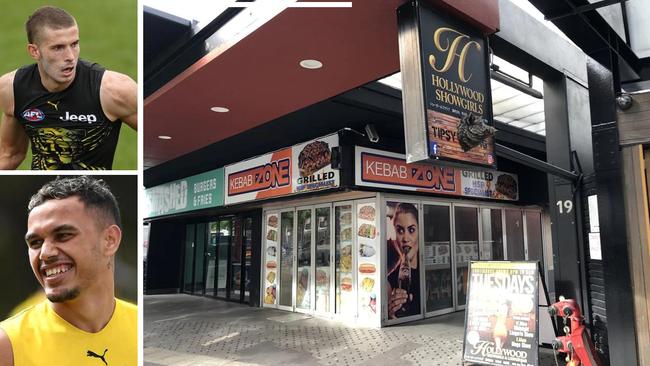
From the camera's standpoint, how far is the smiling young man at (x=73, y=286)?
1.28 metres

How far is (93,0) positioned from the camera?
1368mm

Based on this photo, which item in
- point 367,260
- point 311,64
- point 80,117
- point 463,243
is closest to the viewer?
point 80,117

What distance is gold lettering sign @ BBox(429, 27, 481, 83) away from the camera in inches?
135

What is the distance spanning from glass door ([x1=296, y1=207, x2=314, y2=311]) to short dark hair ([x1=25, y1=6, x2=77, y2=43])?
7.78 m

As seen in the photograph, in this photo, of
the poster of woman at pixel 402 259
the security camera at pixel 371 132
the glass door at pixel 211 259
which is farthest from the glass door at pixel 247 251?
the security camera at pixel 371 132

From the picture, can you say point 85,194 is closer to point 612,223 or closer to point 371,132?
Answer: point 612,223

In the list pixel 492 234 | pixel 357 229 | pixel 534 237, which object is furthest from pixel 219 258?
pixel 534 237

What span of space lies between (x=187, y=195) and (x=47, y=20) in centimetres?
1062

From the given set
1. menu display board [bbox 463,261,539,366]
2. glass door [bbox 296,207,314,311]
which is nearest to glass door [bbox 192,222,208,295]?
glass door [bbox 296,207,314,311]

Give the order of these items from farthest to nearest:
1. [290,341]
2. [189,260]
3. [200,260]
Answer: [189,260] < [200,260] < [290,341]

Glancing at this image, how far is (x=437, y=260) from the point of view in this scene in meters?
8.81

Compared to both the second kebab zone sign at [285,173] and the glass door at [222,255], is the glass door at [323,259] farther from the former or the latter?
the glass door at [222,255]

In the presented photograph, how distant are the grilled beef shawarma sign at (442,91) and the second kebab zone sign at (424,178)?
2857 mm

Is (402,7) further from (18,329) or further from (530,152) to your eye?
(530,152)
